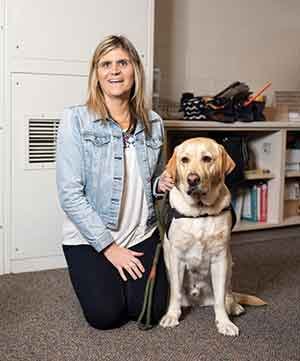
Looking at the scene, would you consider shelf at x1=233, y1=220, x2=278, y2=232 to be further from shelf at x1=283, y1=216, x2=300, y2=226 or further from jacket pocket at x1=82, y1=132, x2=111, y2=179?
jacket pocket at x1=82, y1=132, x2=111, y2=179

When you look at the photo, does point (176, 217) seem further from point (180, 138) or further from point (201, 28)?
point (201, 28)

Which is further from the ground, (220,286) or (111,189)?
(111,189)

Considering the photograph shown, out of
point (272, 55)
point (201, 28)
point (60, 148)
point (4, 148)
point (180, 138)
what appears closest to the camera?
point (60, 148)

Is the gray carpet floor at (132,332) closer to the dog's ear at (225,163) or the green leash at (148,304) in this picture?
the green leash at (148,304)

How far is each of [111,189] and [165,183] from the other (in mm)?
217

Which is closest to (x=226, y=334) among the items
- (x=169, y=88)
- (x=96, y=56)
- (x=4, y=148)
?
(x=96, y=56)

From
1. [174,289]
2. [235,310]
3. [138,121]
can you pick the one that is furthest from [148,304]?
[138,121]

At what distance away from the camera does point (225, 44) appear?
13.4 ft

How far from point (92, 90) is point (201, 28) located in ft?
6.67

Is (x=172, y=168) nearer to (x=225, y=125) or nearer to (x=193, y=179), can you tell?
(x=193, y=179)

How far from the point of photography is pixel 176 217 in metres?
2.05

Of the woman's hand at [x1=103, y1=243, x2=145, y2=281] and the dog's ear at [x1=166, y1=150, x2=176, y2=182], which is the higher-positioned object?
the dog's ear at [x1=166, y1=150, x2=176, y2=182]

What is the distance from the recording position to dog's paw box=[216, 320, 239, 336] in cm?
199

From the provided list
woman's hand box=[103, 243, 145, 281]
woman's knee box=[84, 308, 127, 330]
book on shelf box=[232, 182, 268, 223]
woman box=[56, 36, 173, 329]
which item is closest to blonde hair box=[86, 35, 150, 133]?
woman box=[56, 36, 173, 329]
